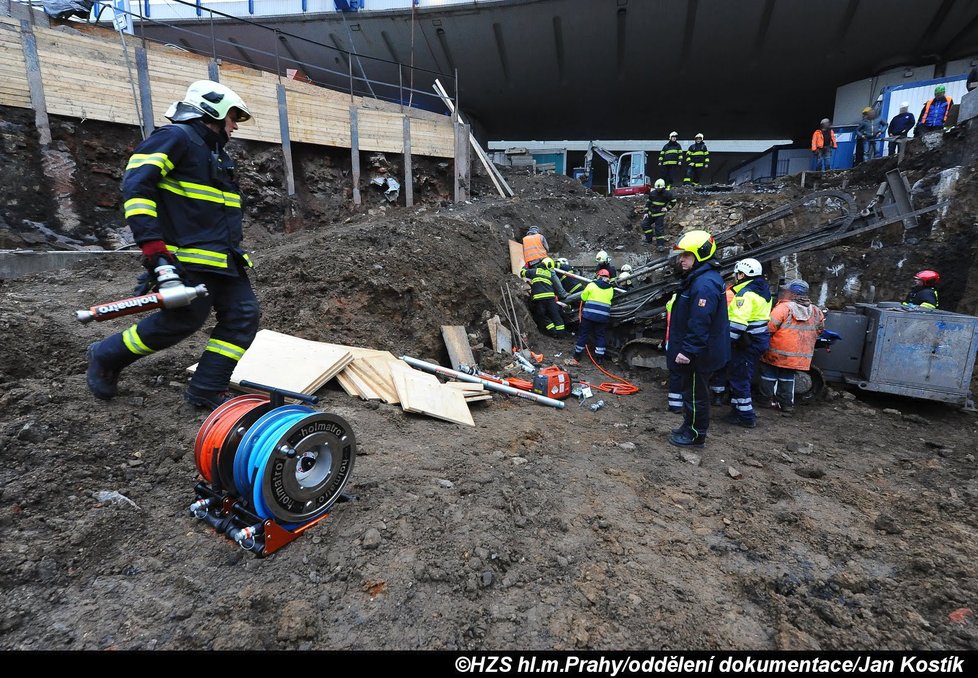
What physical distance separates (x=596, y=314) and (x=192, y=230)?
5.53 metres

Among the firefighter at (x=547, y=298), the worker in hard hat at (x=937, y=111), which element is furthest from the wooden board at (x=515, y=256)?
the worker in hard hat at (x=937, y=111)

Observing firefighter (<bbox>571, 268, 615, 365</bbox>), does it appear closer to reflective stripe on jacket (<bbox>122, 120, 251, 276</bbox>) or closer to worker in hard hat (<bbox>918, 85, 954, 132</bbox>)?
reflective stripe on jacket (<bbox>122, 120, 251, 276</bbox>)

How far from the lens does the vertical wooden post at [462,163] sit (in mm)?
12896

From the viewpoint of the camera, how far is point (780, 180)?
14.5m

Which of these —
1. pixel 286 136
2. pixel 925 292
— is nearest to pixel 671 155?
pixel 925 292

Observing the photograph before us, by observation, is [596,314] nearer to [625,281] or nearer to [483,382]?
[625,281]

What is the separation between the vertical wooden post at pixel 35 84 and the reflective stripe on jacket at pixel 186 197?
6.54 m

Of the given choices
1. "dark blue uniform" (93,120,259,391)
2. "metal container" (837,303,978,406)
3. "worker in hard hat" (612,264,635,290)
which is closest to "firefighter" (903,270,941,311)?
"metal container" (837,303,978,406)

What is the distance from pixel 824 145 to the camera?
14.8m

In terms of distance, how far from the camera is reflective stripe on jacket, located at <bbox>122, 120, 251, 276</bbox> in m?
2.63

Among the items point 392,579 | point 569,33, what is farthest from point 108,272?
point 569,33

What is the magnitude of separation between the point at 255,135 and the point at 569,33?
563 inches

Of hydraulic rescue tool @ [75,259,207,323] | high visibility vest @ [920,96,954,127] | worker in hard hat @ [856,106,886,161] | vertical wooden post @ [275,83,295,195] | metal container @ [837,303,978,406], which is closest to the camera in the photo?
hydraulic rescue tool @ [75,259,207,323]

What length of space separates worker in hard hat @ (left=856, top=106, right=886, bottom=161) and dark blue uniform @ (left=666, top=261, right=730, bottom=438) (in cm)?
1403
